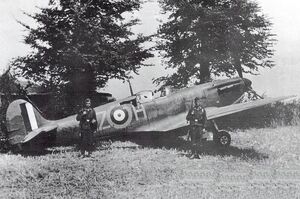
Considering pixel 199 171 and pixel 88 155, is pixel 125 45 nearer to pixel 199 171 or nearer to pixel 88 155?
pixel 88 155

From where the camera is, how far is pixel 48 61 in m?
14.4

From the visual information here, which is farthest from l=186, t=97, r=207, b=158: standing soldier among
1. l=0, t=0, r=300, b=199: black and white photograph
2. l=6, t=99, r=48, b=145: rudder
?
l=6, t=99, r=48, b=145: rudder

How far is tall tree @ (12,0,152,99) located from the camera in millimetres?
13766

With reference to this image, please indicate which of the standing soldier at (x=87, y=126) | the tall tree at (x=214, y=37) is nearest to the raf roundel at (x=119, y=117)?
the standing soldier at (x=87, y=126)

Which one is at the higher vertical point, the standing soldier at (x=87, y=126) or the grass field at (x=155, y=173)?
the standing soldier at (x=87, y=126)

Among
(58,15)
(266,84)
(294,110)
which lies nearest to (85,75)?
(58,15)

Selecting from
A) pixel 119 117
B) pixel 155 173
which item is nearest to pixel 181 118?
pixel 119 117

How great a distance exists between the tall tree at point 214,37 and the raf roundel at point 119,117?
6076 mm

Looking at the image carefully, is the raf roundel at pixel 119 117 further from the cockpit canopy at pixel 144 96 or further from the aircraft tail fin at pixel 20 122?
the aircraft tail fin at pixel 20 122

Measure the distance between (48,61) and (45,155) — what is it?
500 cm

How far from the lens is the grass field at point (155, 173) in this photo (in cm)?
744

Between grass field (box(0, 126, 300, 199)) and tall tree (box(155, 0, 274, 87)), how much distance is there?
18.8 feet

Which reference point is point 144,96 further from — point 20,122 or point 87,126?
point 20,122

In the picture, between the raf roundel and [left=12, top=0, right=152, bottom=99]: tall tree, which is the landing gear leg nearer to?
the raf roundel
